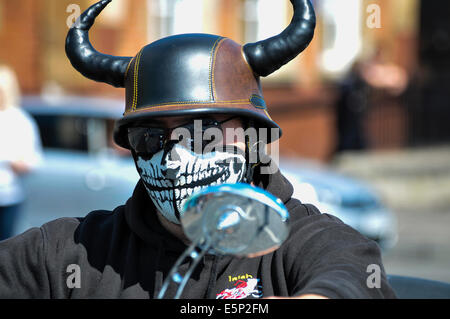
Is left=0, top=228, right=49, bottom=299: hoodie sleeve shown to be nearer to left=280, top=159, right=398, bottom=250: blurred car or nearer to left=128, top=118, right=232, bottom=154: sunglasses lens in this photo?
left=128, top=118, right=232, bottom=154: sunglasses lens

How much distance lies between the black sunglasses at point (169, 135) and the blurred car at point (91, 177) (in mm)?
4707

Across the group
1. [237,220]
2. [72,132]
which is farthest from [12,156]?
[237,220]

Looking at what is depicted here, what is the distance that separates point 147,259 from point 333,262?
657 millimetres

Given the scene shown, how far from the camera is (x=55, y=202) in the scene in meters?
7.42

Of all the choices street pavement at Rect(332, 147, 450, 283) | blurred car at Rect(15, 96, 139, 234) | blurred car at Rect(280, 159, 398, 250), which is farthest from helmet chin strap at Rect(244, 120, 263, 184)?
street pavement at Rect(332, 147, 450, 283)

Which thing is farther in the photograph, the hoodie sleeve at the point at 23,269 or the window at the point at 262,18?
the window at the point at 262,18

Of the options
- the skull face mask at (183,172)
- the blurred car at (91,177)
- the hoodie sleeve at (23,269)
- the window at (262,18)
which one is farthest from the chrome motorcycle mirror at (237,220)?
the window at (262,18)

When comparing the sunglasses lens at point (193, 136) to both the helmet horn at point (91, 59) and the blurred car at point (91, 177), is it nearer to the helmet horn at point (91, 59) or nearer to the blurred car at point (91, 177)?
the helmet horn at point (91, 59)

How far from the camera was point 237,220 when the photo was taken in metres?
1.65

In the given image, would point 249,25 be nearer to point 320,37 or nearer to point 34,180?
point 320,37

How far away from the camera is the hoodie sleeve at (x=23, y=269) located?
7.47ft

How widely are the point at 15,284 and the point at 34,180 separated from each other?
5.40m

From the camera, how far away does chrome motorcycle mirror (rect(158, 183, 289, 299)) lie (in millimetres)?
1626

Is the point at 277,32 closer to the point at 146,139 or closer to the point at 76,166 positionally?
the point at 76,166
